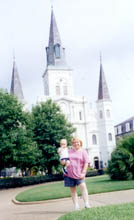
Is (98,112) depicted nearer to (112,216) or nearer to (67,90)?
(67,90)

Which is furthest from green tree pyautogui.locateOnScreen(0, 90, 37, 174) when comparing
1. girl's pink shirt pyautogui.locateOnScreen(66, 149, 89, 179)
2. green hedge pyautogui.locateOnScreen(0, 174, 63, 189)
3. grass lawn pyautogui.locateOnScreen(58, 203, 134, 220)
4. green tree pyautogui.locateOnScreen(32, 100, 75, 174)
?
grass lawn pyautogui.locateOnScreen(58, 203, 134, 220)

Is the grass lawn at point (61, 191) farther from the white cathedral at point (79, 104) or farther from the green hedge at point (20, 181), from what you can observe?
the white cathedral at point (79, 104)

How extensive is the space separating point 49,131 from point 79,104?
30.0 metres

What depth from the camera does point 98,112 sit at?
210 ft

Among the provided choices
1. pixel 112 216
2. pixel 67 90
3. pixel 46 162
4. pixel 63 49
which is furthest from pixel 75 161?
pixel 63 49

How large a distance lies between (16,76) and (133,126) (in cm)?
3175

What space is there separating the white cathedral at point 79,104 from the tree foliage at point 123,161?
41.9 metres

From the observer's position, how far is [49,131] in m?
32.0

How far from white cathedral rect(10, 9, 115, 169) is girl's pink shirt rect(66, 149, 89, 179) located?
167 ft

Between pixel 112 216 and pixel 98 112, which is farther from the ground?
pixel 98 112

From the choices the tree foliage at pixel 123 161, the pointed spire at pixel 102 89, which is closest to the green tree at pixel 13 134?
the tree foliage at pixel 123 161

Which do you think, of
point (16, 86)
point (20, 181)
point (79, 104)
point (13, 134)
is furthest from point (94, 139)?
point (13, 134)

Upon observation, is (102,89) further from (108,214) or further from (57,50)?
(108,214)

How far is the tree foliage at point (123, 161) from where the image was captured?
15.9 meters
